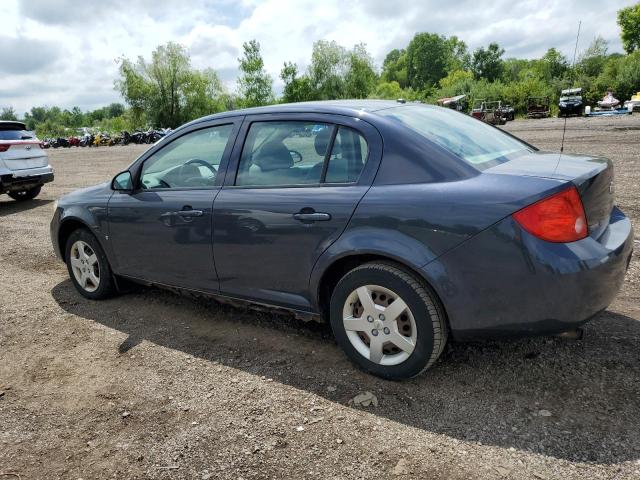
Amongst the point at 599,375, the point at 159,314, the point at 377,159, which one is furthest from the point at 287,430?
the point at 159,314

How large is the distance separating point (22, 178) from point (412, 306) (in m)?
10.2

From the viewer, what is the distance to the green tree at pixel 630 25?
7281 cm

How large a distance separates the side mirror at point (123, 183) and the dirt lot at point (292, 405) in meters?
1.13

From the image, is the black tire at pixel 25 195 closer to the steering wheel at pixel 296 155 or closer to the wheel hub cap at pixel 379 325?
the steering wheel at pixel 296 155

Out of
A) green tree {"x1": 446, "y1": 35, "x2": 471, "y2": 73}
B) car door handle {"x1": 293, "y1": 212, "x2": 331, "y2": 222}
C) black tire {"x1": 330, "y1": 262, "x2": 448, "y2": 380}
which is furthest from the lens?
green tree {"x1": 446, "y1": 35, "x2": 471, "y2": 73}

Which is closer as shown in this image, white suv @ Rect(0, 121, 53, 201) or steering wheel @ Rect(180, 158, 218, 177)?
steering wheel @ Rect(180, 158, 218, 177)

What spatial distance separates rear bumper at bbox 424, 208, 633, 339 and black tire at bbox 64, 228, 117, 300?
10.3ft

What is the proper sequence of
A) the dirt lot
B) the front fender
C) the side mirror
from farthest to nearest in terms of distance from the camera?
1. the front fender
2. the side mirror
3. the dirt lot

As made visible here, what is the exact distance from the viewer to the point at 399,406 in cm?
281

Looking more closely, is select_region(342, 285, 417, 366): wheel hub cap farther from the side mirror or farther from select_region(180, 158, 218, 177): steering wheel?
the side mirror

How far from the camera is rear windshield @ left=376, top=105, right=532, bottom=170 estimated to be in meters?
2.96

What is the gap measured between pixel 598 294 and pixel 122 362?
3.06 metres

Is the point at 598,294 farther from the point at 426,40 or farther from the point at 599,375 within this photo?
the point at 426,40

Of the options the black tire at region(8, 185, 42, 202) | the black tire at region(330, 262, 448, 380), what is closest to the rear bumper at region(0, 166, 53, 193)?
the black tire at region(8, 185, 42, 202)
